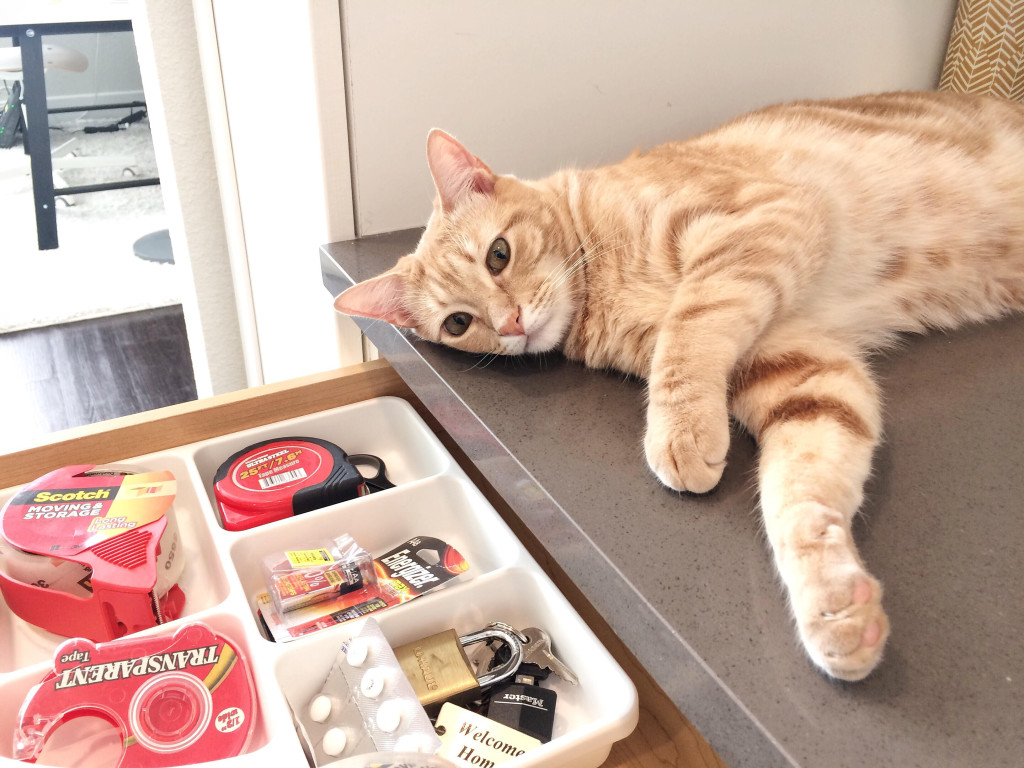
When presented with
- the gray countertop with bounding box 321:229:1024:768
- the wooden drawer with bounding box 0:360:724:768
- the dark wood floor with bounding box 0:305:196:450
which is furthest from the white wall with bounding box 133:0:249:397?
the gray countertop with bounding box 321:229:1024:768

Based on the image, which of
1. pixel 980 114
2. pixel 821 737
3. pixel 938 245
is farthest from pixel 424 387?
pixel 980 114

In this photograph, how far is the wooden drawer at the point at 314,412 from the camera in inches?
32.9

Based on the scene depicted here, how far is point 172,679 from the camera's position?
29.7 inches

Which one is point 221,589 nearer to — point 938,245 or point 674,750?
point 674,750

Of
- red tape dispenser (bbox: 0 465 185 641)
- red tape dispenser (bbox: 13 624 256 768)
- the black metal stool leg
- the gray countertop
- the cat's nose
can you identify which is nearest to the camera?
the gray countertop

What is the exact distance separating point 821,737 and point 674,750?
1.04 feet

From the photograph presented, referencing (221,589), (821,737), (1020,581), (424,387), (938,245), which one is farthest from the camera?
(938,245)

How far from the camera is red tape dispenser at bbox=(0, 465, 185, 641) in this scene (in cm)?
83

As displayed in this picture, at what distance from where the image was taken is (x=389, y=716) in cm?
73

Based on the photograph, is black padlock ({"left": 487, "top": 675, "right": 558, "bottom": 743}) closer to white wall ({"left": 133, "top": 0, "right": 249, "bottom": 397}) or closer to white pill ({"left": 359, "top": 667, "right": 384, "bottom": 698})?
white pill ({"left": 359, "top": 667, "right": 384, "bottom": 698})

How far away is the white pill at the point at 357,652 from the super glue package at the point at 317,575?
11 centimetres

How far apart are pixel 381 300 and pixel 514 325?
199mm

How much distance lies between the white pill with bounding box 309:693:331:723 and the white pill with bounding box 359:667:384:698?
44mm

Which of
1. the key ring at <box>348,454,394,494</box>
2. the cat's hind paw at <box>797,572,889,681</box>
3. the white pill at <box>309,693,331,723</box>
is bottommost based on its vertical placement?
the white pill at <box>309,693,331,723</box>
